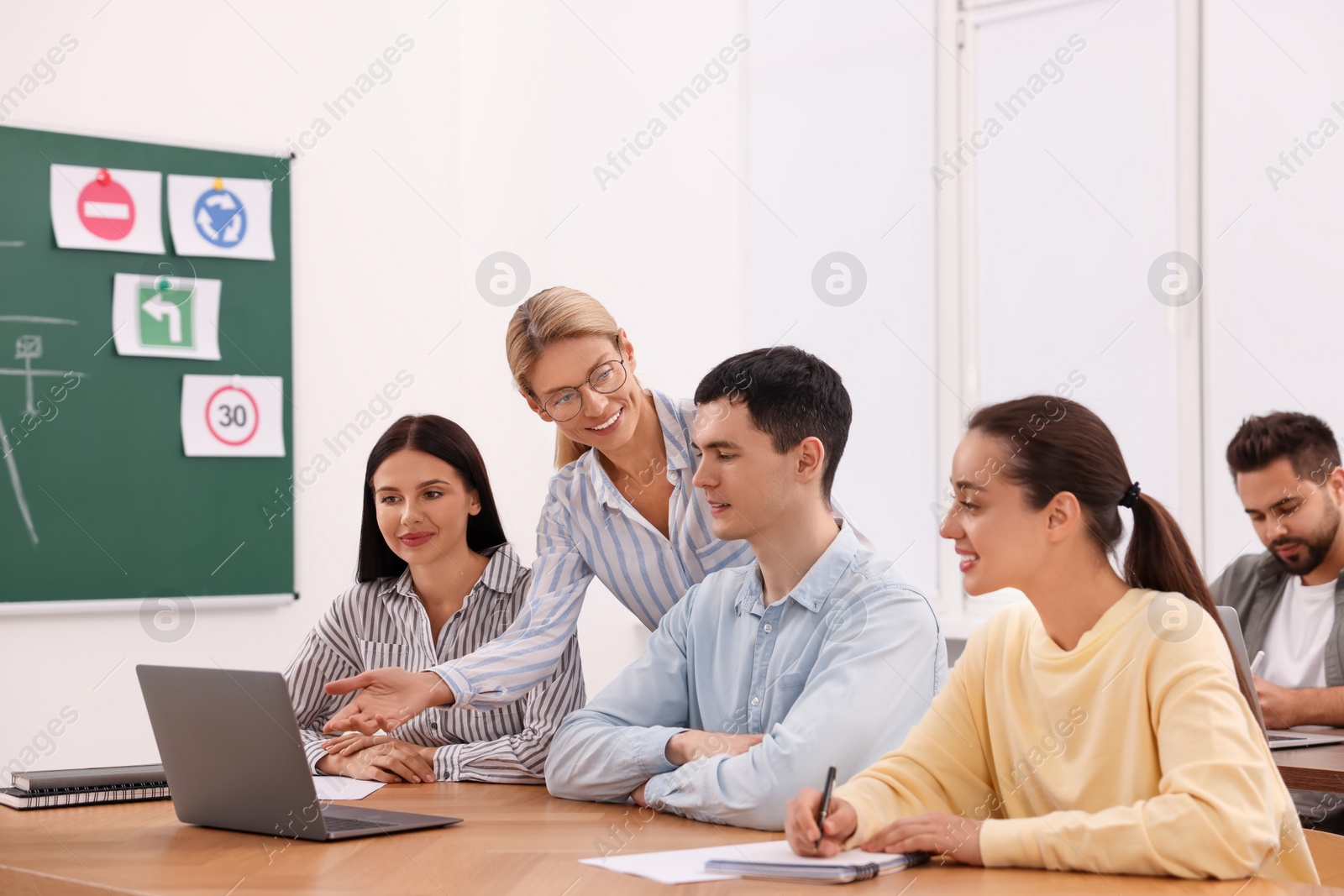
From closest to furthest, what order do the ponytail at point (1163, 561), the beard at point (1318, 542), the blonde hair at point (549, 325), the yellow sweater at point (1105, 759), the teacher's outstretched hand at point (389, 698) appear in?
the yellow sweater at point (1105, 759), the ponytail at point (1163, 561), the teacher's outstretched hand at point (389, 698), the blonde hair at point (549, 325), the beard at point (1318, 542)

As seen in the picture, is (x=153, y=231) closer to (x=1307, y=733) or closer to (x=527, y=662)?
(x=527, y=662)

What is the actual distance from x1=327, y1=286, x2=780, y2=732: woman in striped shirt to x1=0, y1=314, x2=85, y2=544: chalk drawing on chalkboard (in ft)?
5.81

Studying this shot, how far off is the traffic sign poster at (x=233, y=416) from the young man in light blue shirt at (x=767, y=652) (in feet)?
7.45

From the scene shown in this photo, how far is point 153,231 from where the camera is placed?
151 inches

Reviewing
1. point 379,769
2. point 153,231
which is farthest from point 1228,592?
point 153,231

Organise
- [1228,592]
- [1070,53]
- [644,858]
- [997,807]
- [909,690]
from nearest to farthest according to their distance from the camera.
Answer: [644,858] < [997,807] < [909,690] < [1228,592] < [1070,53]

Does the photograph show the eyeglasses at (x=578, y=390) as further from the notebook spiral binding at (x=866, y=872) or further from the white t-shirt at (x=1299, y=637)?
the white t-shirt at (x=1299, y=637)

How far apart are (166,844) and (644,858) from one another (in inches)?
24.9

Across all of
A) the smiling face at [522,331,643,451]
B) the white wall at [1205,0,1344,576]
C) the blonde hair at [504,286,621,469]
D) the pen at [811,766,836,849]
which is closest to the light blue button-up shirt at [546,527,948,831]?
the pen at [811,766,836,849]

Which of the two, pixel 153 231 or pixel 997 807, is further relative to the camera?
pixel 153 231

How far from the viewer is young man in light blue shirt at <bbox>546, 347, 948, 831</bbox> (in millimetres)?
1753

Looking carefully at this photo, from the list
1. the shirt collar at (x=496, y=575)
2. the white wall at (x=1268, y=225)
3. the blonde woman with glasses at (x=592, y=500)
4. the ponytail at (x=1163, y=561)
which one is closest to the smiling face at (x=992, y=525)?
the ponytail at (x=1163, y=561)

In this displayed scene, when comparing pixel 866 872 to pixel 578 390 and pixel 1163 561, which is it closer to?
pixel 1163 561

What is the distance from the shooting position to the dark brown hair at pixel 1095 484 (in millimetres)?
1521
